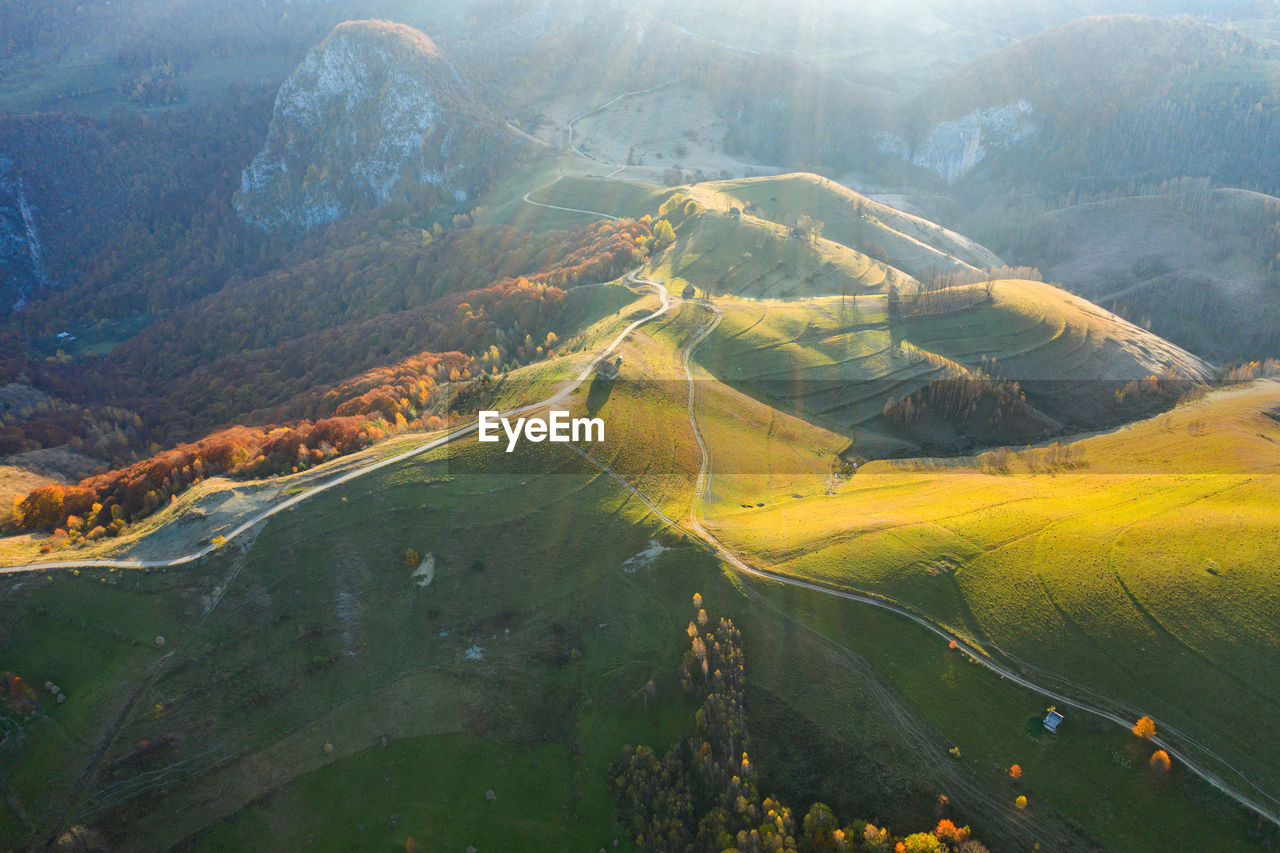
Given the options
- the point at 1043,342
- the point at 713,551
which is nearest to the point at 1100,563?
the point at 713,551

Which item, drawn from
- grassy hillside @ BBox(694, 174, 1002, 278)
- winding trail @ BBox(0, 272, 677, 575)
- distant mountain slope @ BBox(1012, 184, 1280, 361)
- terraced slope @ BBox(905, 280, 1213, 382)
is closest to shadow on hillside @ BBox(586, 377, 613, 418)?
winding trail @ BBox(0, 272, 677, 575)

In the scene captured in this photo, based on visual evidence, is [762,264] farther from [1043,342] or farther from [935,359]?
[1043,342]

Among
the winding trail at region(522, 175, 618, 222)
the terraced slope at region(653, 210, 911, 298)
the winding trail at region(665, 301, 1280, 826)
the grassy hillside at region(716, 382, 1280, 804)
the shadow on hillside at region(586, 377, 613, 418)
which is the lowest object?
the winding trail at region(665, 301, 1280, 826)

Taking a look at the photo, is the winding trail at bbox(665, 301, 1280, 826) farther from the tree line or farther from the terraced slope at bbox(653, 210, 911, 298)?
the terraced slope at bbox(653, 210, 911, 298)

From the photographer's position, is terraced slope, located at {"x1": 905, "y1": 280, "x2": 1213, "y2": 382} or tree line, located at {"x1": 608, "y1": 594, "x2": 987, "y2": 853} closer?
tree line, located at {"x1": 608, "y1": 594, "x2": 987, "y2": 853}

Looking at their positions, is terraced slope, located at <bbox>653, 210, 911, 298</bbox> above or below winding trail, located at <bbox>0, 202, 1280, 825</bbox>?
above

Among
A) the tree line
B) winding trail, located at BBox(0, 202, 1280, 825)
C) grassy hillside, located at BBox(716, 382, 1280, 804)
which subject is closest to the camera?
the tree line

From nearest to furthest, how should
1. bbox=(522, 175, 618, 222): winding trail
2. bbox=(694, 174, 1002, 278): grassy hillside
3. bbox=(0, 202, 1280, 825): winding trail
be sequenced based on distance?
bbox=(0, 202, 1280, 825): winding trail < bbox=(694, 174, 1002, 278): grassy hillside < bbox=(522, 175, 618, 222): winding trail

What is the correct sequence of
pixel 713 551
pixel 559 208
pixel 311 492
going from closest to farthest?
pixel 713 551 → pixel 311 492 → pixel 559 208

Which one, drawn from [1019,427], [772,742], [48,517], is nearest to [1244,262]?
[1019,427]

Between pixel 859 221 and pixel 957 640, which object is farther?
pixel 859 221
